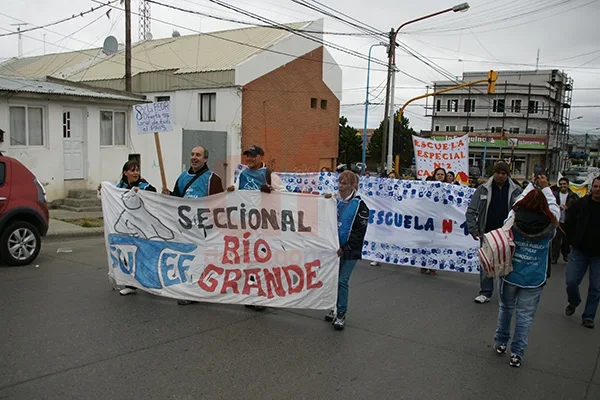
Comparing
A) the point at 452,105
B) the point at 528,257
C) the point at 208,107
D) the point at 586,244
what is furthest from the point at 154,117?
the point at 452,105

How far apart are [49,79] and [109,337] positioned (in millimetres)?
18187

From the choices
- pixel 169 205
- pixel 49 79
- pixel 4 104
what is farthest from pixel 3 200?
pixel 49 79

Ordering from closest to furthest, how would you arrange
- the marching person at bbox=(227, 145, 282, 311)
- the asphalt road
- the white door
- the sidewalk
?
1. the asphalt road
2. the marching person at bbox=(227, 145, 282, 311)
3. the sidewalk
4. the white door

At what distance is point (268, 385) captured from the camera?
14.7 ft

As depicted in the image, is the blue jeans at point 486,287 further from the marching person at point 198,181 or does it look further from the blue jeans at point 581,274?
the marching person at point 198,181

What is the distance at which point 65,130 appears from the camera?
57.8 ft

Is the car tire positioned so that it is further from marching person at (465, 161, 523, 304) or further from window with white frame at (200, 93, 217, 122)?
window with white frame at (200, 93, 217, 122)

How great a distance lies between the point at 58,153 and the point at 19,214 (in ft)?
29.5

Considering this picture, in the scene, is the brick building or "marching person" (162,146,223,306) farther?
the brick building

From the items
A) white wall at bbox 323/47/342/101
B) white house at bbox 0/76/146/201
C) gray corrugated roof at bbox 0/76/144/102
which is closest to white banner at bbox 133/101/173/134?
white house at bbox 0/76/146/201

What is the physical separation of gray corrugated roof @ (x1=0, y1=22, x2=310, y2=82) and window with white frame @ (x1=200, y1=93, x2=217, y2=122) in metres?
1.40

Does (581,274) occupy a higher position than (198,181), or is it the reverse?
(198,181)

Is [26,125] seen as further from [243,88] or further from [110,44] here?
[110,44]

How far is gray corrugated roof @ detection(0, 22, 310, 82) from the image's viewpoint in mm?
30203
